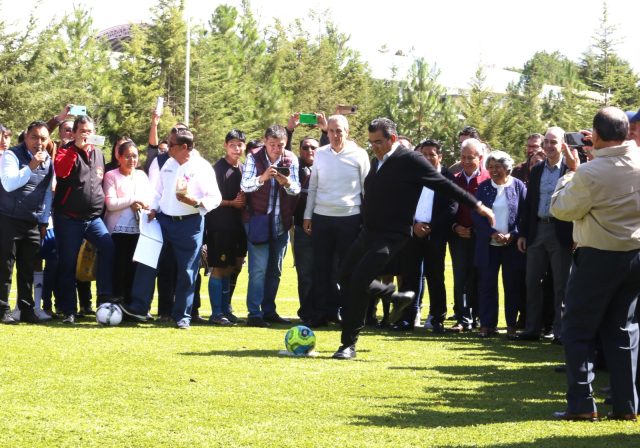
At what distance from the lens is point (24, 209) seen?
11820 millimetres

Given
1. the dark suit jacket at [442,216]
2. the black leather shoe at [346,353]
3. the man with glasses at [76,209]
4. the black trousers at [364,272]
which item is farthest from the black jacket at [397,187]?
the man with glasses at [76,209]

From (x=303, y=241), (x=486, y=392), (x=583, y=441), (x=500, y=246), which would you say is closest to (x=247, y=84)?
(x=303, y=241)

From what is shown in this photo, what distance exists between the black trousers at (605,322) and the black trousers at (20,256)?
704 cm

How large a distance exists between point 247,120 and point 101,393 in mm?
56348

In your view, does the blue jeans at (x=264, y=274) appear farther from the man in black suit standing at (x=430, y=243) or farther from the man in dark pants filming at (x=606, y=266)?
the man in dark pants filming at (x=606, y=266)

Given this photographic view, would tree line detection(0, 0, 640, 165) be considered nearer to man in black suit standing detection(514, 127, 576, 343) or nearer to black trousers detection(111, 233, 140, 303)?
black trousers detection(111, 233, 140, 303)

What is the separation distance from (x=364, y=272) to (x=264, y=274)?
12.0 feet

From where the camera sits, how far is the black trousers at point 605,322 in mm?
6910

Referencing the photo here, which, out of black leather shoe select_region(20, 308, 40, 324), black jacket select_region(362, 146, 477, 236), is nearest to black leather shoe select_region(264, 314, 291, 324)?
black leather shoe select_region(20, 308, 40, 324)

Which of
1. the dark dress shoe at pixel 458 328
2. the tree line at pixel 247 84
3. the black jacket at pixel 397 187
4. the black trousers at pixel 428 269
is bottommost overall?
the dark dress shoe at pixel 458 328

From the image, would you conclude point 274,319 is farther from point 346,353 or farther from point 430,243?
point 346,353

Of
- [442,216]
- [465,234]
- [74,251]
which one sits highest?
[442,216]

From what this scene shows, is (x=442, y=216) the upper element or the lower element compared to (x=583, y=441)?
upper

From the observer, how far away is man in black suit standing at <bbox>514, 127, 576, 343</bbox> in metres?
11.5
